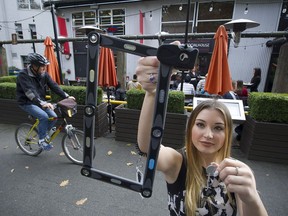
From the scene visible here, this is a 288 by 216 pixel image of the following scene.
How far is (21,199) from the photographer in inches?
111

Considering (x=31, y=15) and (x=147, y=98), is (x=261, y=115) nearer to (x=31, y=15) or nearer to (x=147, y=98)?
(x=147, y=98)

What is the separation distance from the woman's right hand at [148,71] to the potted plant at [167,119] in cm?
336

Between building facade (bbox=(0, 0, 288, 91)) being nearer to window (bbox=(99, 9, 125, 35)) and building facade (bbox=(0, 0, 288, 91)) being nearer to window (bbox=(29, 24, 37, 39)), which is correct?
window (bbox=(99, 9, 125, 35))

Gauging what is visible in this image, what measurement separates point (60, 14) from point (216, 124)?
16146 millimetres

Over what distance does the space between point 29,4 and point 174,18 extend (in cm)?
1365

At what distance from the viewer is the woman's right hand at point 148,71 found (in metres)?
0.86

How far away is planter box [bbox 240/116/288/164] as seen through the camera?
381cm

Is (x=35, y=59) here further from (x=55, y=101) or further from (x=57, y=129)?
(x=55, y=101)

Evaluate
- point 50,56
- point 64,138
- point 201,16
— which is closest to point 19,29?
point 50,56

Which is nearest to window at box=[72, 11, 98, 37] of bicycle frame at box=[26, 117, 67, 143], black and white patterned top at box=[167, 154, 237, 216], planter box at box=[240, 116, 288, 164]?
bicycle frame at box=[26, 117, 67, 143]

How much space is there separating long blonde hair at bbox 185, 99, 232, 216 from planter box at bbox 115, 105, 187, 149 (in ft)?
9.92

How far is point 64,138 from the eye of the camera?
383 centimetres

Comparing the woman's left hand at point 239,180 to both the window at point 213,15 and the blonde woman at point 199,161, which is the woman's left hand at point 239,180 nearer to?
the blonde woman at point 199,161

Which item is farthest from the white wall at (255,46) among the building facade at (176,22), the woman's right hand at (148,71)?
the woman's right hand at (148,71)
